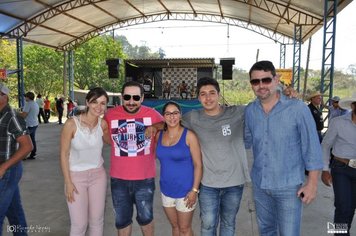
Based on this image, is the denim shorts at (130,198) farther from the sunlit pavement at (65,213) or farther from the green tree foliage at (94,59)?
the green tree foliage at (94,59)

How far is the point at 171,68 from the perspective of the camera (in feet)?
55.1

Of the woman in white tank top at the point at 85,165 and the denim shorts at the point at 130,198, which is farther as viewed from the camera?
the denim shorts at the point at 130,198

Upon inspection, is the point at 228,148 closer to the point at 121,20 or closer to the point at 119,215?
the point at 119,215

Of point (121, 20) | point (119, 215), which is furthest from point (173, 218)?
point (121, 20)

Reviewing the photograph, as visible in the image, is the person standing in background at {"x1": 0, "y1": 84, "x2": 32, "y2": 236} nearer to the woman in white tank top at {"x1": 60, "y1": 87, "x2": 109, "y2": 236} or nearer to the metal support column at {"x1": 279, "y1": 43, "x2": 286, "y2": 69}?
the woman in white tank top at {"x1": 60, "y1": 87, "x2": 109, "y2": 236}

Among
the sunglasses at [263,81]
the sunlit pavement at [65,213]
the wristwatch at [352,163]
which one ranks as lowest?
the sunlit pavement at [65,213]

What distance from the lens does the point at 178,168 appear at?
261 centimetres

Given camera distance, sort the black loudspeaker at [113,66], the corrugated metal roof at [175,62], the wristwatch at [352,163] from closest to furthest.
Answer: the wristwatch at [352,163] → the corrugated metal roof at [175,62] → the black loudspeaker at [113,66]

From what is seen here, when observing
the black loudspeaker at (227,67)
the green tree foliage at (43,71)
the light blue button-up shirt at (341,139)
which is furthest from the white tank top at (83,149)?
the green tree foliage at (43,71)

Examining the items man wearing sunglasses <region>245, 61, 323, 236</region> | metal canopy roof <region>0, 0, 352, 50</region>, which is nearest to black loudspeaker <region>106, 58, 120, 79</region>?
metal canopy roof <region>0, 0, 352, 50</region>

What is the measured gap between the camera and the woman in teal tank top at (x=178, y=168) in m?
2.56

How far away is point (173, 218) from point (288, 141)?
114 centimetres

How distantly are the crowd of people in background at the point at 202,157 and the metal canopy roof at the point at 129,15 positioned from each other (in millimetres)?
10001

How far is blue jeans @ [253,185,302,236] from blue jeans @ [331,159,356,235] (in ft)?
2.74
